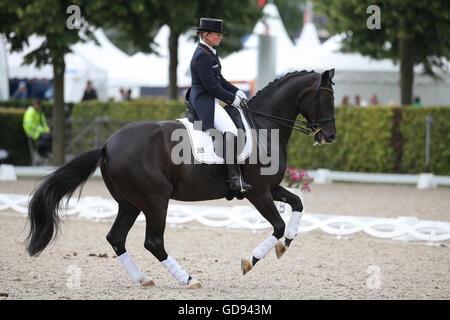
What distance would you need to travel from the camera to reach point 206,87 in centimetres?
693

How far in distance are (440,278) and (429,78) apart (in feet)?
59.3

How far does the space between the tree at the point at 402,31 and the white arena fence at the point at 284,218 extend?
27.6 feet

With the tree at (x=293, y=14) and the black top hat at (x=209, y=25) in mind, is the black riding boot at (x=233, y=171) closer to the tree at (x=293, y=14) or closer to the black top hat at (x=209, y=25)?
the black top hat at (x=209, y=25)

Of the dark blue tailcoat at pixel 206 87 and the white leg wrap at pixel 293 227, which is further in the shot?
the white leg wrap at pixel 293 227

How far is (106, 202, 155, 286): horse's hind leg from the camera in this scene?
6.75 meters

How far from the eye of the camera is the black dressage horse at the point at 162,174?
6617 millimetres

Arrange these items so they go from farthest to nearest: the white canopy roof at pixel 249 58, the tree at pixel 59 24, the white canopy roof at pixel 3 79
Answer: the white canopy roof at pixel 249 58, the white canopy roof at pixel 3 79, the tree at pixel 59 24

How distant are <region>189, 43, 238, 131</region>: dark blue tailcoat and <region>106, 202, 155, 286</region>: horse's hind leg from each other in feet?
3.58

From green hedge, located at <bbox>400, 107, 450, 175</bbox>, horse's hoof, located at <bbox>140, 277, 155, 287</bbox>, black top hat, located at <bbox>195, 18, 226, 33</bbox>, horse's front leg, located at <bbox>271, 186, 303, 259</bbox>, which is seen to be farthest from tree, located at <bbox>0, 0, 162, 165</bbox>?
horse's hoof, located at <bbox>140, 277, 155, 287</bbox>

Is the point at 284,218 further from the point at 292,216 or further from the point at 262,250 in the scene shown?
the point at 262,250

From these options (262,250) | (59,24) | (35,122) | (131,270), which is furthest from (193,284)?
(35,122)

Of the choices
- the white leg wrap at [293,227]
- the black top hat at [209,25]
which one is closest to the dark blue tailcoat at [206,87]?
the black top hat at [209,25]

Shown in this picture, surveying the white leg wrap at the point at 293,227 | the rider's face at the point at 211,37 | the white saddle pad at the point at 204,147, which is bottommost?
the white leg wrap at the point at 293,227
